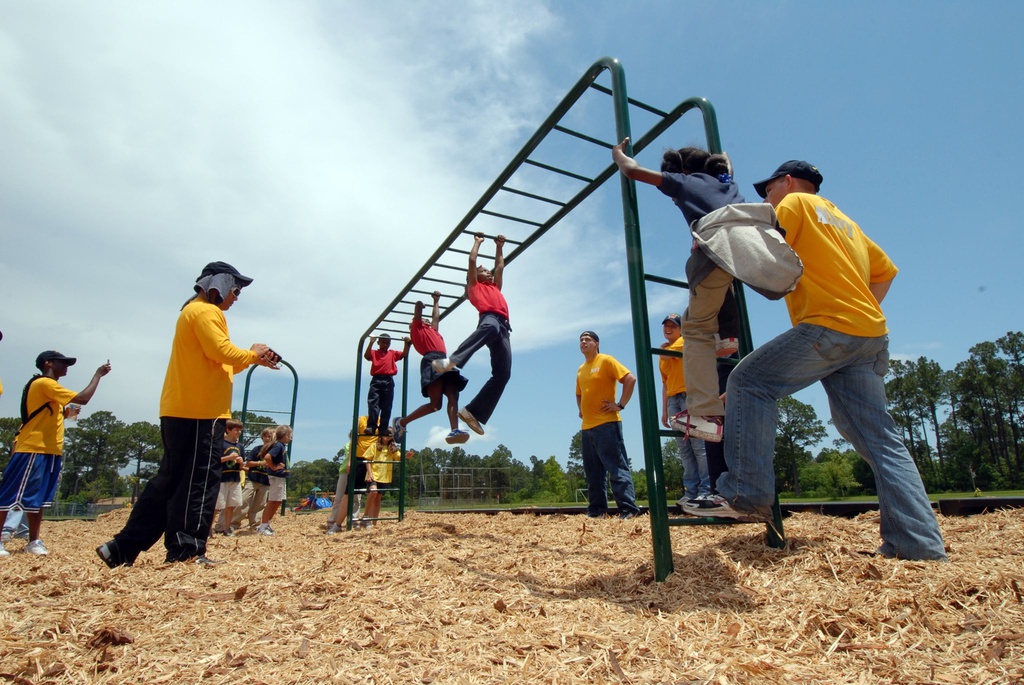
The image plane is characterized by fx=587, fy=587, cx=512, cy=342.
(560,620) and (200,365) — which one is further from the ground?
(200,365)

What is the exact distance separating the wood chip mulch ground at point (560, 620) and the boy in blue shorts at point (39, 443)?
6.83ft

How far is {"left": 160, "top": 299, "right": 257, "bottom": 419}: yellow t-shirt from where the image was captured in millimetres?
3443

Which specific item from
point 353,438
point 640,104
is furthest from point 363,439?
point 640,104

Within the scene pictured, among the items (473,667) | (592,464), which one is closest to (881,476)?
(473,667)

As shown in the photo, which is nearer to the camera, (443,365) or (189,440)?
(189,440)

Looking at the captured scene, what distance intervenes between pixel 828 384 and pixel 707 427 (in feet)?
1.74

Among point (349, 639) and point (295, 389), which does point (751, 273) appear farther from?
point (295, 389)

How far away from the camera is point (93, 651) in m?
1.81

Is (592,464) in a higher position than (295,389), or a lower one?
lower

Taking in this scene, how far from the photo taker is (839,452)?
60656 mm

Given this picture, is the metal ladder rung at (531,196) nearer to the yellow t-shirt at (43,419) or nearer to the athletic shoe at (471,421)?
the athletic shoe at (471,421)

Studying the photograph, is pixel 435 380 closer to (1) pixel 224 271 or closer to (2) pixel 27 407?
(1) pixel 224 271

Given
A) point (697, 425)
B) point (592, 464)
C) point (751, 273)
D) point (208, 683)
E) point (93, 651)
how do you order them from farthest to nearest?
point (592, 464) < point (697, 425) < point (751, 273) < point (93, 651) < point (208, 683)

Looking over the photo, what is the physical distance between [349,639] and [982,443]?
6156 cm
